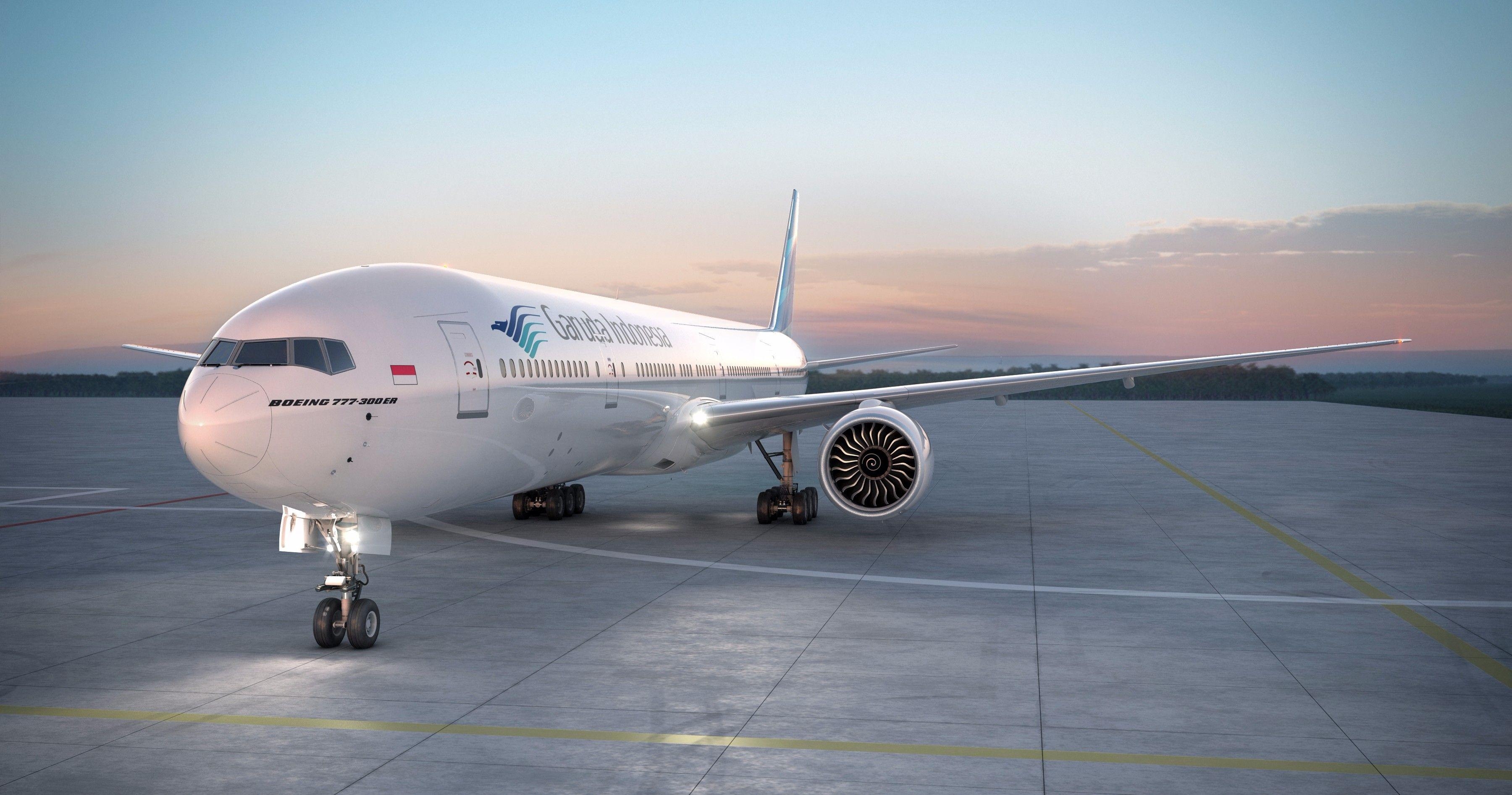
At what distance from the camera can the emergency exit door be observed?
10.2 metres

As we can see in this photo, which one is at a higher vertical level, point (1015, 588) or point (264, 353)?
point (264, 353)

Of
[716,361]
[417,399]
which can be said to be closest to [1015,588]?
[417,399]

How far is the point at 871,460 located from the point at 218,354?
8.27 metres

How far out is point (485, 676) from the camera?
830cm

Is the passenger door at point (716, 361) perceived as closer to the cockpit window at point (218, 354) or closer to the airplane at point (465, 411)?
the airplane at point (465, 411)

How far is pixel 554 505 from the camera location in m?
17.2

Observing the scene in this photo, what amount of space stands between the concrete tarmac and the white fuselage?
54.0 inches

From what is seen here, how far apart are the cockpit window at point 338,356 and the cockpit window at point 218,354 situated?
2.38 feet

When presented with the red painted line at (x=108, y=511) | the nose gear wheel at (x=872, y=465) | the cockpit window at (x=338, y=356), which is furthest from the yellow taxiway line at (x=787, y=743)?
the red painted line at (x=108, y=511)

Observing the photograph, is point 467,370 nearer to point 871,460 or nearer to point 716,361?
point 871,460

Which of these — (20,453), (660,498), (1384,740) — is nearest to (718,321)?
(660,498)

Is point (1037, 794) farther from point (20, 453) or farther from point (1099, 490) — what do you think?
point (20, 453)

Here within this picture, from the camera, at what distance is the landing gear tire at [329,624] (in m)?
9.15

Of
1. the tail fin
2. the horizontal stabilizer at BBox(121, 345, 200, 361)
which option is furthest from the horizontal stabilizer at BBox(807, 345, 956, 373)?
the horizontal stabilizer at BBox(121, 345, 200, 361)
